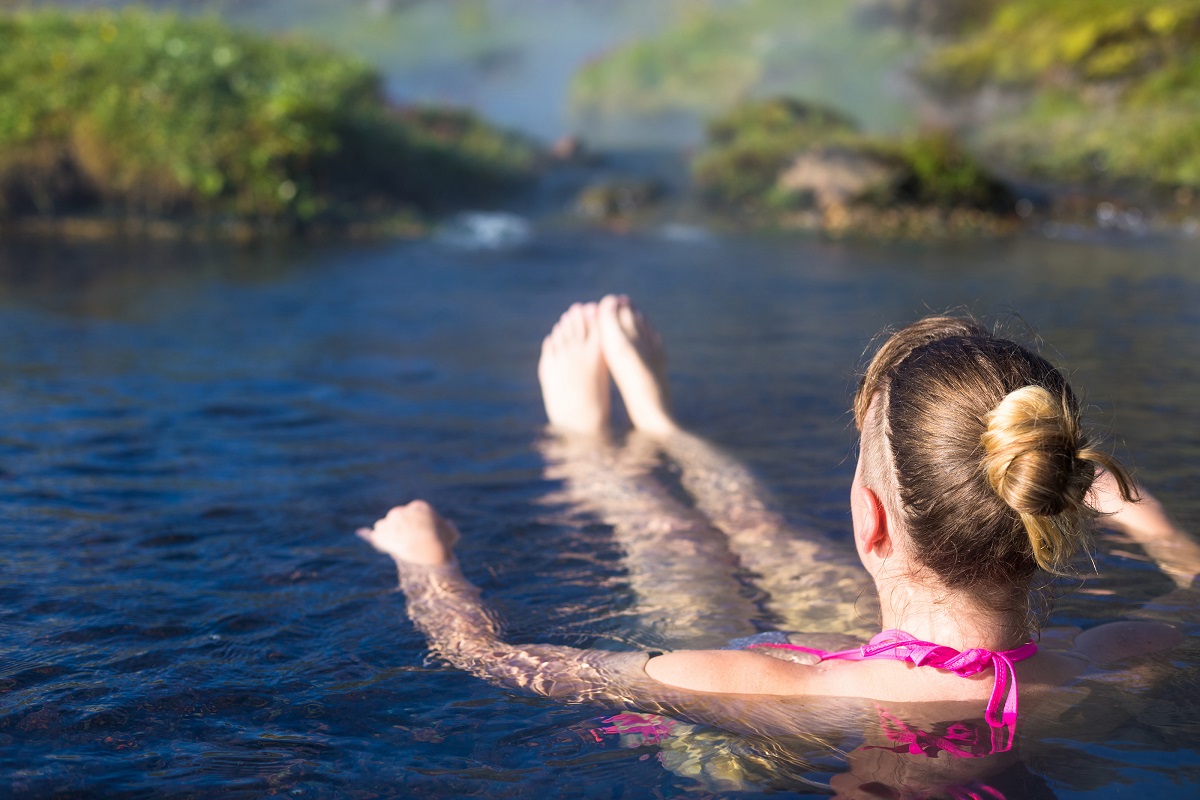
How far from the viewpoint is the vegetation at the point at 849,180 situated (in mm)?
11719

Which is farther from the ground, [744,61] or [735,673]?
[744,61]

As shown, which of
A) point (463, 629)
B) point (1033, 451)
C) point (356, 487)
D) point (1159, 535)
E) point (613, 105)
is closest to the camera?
point (1033, 451)

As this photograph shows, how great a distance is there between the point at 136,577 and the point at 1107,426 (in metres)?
3.41

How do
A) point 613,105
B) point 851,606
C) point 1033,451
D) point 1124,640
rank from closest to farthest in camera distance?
point 1033,451
point 1124,640
point 851,606
point 613,105

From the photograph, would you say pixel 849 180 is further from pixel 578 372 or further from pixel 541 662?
pixel 541 662

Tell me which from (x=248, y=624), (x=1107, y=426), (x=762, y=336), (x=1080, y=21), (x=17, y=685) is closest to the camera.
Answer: (x=17, y=685)

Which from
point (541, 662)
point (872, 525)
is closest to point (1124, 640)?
point (872, 525)

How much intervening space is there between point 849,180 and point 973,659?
10972 mm

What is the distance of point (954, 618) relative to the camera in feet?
6.52

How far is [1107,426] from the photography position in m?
4.11

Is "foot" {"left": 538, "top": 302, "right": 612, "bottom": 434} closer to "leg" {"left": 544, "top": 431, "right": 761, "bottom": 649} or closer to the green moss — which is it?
"leg" {"left": 544, "top": 431, "right": 761, "bottom": 649}

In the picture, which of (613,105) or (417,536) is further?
(613,105)

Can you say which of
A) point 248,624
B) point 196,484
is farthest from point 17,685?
point 196,484

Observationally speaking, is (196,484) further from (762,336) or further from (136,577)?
(762,336)
